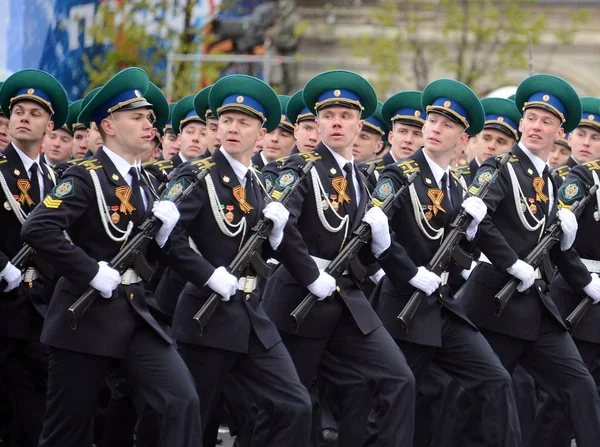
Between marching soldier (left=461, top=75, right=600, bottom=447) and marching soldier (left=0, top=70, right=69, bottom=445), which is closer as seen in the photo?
marching soldier (left=0, top=70, right=69, bottom=445)

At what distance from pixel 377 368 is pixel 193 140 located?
3.56 meters

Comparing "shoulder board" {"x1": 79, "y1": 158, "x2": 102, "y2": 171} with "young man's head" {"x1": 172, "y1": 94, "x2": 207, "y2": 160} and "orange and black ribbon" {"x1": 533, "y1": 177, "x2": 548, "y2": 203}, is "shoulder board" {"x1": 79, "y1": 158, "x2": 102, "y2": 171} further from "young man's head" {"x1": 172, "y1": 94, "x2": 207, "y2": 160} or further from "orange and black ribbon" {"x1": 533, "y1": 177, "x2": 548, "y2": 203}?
"young man's head" {"x1": 172, "y1": 94, "x2": 207, "y2": 160}

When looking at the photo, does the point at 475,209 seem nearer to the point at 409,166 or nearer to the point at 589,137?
the point at 409,166

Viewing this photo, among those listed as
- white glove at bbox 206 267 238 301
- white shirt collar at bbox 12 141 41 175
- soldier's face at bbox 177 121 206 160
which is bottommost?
soldier's face at bbox 177 121 206 160

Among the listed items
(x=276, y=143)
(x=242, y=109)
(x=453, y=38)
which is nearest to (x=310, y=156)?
(x=242, y=109)

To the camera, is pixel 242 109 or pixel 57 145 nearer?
pixel 242 109

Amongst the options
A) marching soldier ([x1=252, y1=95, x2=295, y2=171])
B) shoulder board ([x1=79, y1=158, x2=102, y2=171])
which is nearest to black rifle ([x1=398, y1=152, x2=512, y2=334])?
shoulder board ([x1=79, y1=158, x2=102, y2=171])

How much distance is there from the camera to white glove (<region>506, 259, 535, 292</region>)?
7.55 m

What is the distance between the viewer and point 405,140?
9.48 m

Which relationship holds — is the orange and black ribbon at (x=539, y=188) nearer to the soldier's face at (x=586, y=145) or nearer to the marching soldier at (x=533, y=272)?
the marching soldier at (x=533, y=272)

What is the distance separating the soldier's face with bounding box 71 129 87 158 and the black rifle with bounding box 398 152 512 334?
3740 mm

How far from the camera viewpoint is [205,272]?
6.53m

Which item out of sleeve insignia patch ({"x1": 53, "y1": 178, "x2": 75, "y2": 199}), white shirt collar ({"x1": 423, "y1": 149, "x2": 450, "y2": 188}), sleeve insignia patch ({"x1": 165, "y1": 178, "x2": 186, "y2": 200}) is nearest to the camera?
sleeve insignia patch ({"x1": 53, "y1": 178, "x2": 75, "y2": 199})

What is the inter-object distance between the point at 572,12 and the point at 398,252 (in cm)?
1946
